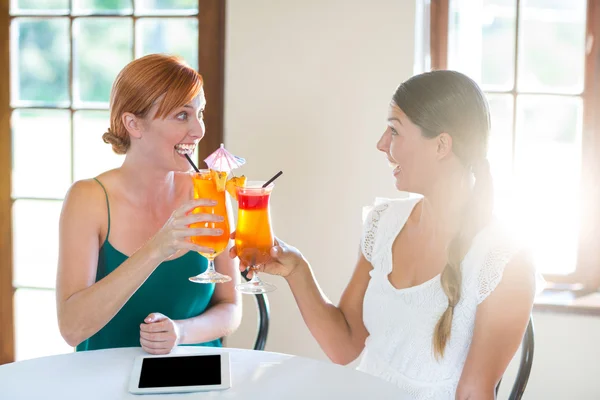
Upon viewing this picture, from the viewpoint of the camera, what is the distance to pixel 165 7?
303 centimetres

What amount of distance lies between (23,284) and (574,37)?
→ 2665 millimetres

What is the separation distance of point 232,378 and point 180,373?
111mm

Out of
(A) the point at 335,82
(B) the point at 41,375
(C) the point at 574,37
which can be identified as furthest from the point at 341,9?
(B) the point at 41,375

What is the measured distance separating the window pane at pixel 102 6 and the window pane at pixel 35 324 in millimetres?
1286

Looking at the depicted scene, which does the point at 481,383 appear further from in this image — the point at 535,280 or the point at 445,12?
the point at 445,12

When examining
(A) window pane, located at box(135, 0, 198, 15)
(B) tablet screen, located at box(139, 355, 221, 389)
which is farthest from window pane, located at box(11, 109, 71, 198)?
(B) tablet screen, located at box(139, 355, 221, 389)

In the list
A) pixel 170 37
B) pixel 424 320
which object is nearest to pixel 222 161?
pixel 424 320

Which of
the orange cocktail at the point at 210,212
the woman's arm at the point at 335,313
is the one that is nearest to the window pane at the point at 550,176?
the woman's arm at the point at 335,313

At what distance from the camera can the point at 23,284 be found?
3.29 metres

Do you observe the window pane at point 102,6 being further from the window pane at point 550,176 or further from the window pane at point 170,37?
the window pane at point 550,176

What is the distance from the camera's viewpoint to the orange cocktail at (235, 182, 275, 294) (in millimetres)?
1720

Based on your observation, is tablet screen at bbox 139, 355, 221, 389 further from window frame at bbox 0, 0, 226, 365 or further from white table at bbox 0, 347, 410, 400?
window frame at bbox 0, 0, 226, 365

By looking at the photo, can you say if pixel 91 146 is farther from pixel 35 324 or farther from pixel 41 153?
pixel 35 324

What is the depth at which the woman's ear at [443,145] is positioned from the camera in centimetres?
178
